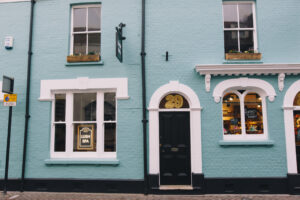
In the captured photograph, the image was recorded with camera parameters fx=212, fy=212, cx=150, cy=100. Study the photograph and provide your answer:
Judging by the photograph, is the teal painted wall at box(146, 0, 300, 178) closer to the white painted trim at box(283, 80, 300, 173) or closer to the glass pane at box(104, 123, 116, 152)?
the white painted trim at box(283, 80, 300, 173)

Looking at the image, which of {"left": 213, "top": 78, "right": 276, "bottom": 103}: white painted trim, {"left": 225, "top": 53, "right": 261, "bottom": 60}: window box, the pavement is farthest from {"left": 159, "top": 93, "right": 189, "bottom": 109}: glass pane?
the pavement

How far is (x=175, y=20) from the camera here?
22.1 ft

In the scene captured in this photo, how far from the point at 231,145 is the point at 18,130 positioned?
6561 millimetres

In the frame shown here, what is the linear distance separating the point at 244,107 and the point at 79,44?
5.68 meters

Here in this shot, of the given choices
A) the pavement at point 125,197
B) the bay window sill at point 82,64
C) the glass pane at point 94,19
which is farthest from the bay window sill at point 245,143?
the glass pane at point 94,19

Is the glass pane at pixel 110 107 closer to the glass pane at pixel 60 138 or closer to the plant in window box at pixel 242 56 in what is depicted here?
the glass pane at pixel 60 138

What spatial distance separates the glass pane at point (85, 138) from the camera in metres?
6.69

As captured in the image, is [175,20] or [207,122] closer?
[207,122]

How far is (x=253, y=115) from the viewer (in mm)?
6512

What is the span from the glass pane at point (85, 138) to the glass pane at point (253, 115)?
15.6 feet

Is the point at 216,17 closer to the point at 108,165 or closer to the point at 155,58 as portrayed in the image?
the point at 155,58

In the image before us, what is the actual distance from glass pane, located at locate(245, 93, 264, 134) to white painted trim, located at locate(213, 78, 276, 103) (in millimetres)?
386

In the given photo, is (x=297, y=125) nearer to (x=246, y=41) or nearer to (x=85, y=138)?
(x=246, y=41)

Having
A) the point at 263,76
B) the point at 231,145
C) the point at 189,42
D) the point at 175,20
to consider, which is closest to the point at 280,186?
the point at 231,145
